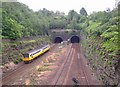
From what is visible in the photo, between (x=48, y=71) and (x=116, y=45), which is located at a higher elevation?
(x=116, y=45)

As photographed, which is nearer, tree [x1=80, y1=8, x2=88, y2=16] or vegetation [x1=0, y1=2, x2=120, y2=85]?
vegetation [x1=0, y1=2, x2=120, y2=85]

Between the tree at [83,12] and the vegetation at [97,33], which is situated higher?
the tree at [83,12]

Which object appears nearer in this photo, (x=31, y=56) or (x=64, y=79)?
(x=64, y=79)

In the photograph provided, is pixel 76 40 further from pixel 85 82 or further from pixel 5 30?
pixel 85 82

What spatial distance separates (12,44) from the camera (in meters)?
36.7

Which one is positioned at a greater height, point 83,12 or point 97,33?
point 83,12

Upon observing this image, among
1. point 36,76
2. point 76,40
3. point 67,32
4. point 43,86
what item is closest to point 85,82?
point 43,86

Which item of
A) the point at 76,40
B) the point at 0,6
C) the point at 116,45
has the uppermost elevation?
the point at 0,6

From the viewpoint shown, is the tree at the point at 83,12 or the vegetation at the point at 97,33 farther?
the tree at the point at 83,12

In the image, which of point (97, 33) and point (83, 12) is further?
point (83, 12)

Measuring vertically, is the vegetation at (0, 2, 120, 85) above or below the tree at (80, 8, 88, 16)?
below

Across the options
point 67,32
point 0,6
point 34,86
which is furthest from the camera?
point 67,32

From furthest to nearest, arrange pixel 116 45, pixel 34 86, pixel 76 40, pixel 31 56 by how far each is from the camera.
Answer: pixel 76 40, pixel 31 56, pixel 34 86, pixel 116 45

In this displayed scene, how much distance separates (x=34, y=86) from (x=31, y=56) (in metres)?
15.7
